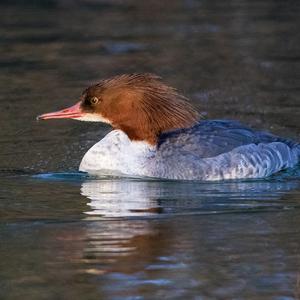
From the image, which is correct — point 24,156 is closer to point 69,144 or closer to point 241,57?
point 69,144

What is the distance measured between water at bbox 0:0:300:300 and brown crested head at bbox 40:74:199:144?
1.94 feet

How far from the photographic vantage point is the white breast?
1139 cm

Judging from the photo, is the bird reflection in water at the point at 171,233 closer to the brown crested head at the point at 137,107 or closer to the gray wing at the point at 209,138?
the gray wing at the point at 209,138

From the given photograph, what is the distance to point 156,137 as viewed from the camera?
456 inches

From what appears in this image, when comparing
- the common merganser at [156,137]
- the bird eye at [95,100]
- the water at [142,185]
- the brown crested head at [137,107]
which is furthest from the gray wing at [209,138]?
the bird eye at [95,100]

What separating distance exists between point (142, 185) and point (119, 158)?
54 centimetres

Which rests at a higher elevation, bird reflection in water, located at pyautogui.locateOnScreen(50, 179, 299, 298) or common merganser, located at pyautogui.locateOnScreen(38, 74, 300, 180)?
common merganser, located at pyautogui.locateOnScreen(38, 74, 300, 180)

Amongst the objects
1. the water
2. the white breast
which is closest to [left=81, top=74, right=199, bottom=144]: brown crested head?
the white breast

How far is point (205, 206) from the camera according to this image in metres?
9.98

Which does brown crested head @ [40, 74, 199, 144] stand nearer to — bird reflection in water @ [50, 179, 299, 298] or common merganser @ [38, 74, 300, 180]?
common merganser @ [38, 74, 300, 180]

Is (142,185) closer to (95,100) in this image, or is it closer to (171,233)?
(95,100)

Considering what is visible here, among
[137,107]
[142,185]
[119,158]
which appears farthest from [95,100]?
[142,185]

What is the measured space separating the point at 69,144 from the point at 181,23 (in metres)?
8.21

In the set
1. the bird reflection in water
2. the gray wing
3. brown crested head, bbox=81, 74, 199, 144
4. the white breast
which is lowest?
the bird reflection in water
